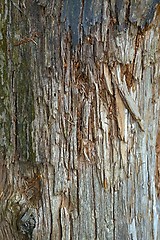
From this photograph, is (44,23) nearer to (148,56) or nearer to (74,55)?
(74,55)

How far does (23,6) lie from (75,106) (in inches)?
13.0

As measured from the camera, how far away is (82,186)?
1241mm

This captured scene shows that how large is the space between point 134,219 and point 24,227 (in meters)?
0.36

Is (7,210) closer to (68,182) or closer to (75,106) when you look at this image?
(68,182)

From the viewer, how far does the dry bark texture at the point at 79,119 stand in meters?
1.15

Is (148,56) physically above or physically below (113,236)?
above

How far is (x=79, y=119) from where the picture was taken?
1.20 m

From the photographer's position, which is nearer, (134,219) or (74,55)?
(74,55)

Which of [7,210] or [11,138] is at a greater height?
[11,138]

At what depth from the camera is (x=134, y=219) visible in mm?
1286

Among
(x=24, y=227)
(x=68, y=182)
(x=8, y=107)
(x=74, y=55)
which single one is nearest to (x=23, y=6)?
(x=74, y=55)

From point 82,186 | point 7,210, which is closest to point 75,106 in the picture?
point 82,186

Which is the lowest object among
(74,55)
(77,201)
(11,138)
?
(77,201)

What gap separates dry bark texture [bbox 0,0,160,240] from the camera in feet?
3.76
